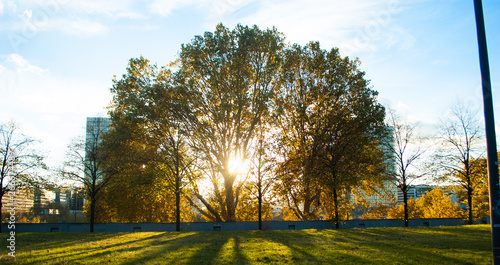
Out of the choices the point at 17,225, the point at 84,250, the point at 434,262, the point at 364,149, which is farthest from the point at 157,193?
the point at 434,262

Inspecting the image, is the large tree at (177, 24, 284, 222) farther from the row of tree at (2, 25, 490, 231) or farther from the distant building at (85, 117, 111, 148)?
the distant building at (85, 117, 111, 148)

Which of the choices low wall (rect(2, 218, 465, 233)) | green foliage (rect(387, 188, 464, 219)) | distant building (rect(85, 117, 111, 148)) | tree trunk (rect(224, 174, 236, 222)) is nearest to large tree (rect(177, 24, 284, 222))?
tree trunk (rect(224, 174, 236, 222))

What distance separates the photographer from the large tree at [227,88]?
1245 inches

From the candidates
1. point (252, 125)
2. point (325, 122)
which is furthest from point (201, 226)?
point (325, 122)

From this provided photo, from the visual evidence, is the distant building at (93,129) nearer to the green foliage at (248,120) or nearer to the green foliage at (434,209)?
the green foliage at (248,120)

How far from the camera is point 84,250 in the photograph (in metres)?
15.3

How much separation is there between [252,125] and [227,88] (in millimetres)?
4458

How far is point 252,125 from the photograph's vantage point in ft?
111

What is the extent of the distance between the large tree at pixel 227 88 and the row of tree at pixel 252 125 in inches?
3.9

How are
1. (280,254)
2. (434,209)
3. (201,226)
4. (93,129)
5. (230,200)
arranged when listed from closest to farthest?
(280,254)
(201,226)
(230,200)
(93,129)
(434,209)

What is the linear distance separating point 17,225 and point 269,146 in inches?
928

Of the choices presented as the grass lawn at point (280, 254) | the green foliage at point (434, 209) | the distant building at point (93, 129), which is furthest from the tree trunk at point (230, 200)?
the green foliage at point (434, 209)

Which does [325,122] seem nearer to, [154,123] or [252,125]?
[252,125]

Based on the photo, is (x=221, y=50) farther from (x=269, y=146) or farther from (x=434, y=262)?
(x=434, y=262)
